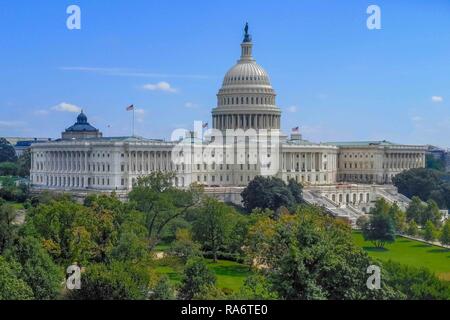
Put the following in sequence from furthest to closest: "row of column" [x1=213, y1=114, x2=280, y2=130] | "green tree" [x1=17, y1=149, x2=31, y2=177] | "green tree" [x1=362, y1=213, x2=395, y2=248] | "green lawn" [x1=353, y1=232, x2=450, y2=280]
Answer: "green tree" [x1=17, y1=149, x2=31, y2=177], "row of column" [x1=213, y1=114, x2=280, y2=130], "green tree" [x1=362, y1=213, x2=395, y2=248], "green lawn" [x1=353, y1=232, x2=450, y2=280]

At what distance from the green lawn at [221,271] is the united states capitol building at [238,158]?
1198 inches

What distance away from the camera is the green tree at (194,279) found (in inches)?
1524

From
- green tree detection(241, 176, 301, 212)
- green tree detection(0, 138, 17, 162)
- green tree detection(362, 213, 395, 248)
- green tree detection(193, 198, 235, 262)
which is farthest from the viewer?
green tree detection(0, 138, 17, 162)

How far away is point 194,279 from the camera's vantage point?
1539 inches

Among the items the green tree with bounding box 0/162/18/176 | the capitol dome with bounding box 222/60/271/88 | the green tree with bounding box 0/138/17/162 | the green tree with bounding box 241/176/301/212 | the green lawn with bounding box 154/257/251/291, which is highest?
the capitol dome with bounding box 222/60/271/88

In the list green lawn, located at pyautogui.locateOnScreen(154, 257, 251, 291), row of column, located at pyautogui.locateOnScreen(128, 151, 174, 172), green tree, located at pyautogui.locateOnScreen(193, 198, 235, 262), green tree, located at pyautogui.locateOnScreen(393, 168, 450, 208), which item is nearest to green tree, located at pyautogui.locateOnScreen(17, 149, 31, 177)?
row of column, located at pyautogui.locateOnScreen(128, 151, 174, 172)

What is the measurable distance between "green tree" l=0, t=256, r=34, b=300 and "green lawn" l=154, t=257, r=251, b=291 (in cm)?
1290

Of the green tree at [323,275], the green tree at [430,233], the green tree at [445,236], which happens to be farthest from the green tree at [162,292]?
the green tree at [430,233]

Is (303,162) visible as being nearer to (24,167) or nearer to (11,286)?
(24,167)

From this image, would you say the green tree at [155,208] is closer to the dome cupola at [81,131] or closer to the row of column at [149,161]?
the row of column at [149,161]

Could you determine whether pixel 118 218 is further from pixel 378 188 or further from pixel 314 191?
pixel 378 188

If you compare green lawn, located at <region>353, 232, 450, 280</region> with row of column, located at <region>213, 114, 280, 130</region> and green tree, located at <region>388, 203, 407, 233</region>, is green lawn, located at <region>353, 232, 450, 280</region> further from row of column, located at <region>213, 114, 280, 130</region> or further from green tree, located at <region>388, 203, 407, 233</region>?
row of column, located at <region>213, 114, 280, 130</region>

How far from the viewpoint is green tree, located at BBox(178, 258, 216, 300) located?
3872 centimetres
